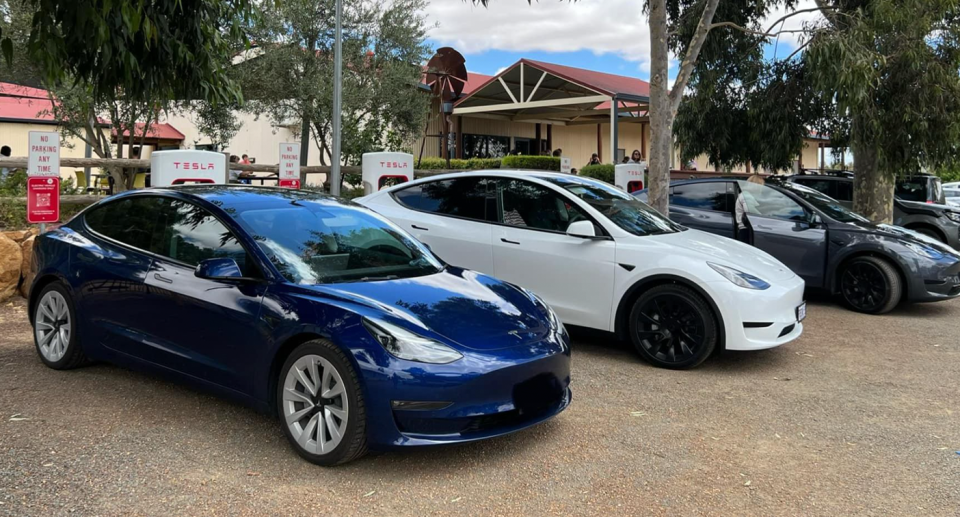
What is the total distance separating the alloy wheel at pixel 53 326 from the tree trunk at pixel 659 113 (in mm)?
6887

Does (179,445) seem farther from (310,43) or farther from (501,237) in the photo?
(310,43)

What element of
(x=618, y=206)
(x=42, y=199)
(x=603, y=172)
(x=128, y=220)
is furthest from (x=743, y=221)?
(x=603, y=172)

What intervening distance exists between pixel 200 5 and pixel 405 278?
3.20m

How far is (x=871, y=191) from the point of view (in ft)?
41.8

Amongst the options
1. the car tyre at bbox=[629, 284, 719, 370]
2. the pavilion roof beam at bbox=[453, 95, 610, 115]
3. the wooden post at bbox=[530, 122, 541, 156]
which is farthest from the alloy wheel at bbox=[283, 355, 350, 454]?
the wooden post at bbox=[530, 122, 541, 156]

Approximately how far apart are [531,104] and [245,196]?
18428 mm

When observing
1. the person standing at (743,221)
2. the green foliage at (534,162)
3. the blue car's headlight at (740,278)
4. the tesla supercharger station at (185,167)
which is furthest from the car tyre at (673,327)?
the green foliage at (534,162)

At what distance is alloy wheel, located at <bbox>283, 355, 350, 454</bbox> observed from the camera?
147 inches

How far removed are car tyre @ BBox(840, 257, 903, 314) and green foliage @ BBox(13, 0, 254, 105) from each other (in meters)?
7.24

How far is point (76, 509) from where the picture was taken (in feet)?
10.9

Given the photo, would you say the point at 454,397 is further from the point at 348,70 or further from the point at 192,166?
the point at 348,70

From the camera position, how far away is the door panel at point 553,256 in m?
6.18

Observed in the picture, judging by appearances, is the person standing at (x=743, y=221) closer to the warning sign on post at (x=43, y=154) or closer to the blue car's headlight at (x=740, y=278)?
the blue car's headlight at (x=740, y=278)

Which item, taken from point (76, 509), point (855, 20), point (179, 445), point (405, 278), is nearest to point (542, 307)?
point (405, 278)
